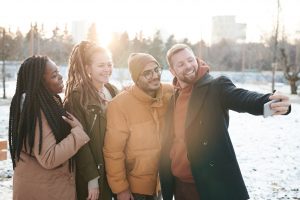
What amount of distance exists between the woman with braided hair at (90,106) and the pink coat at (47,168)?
0.74 ft

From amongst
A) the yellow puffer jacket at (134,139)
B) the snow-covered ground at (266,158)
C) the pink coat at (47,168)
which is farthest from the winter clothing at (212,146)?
the snow-covered ground at (266,158)

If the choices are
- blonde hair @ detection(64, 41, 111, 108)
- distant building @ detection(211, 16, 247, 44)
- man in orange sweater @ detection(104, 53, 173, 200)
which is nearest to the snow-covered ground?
man in orange sweater @ detection(104, 53, 173, 200)

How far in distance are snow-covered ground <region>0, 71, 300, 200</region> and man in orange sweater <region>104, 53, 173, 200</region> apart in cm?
288

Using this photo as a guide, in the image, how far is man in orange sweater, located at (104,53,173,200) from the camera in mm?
3289

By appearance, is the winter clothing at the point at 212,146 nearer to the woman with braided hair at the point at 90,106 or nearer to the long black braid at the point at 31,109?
the woman with braided hair at the point at 90,106

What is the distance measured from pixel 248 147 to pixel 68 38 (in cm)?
6553

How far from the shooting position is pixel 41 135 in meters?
2.75

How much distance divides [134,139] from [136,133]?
0.19 feet

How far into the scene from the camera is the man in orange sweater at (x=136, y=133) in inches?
129

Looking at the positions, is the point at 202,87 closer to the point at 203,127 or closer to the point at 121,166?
the point at 203,127

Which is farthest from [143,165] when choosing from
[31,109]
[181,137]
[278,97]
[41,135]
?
[278,97]

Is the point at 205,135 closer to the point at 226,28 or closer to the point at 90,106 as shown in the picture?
the point at 90,106

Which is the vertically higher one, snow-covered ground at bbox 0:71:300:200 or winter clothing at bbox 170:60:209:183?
winter clothing at bbox 170:60:209:183

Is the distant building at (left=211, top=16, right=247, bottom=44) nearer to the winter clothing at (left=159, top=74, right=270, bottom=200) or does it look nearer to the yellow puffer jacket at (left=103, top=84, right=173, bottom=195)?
the yellow puffer jacket at (left=103, top=84, right=173, bottom=195)
